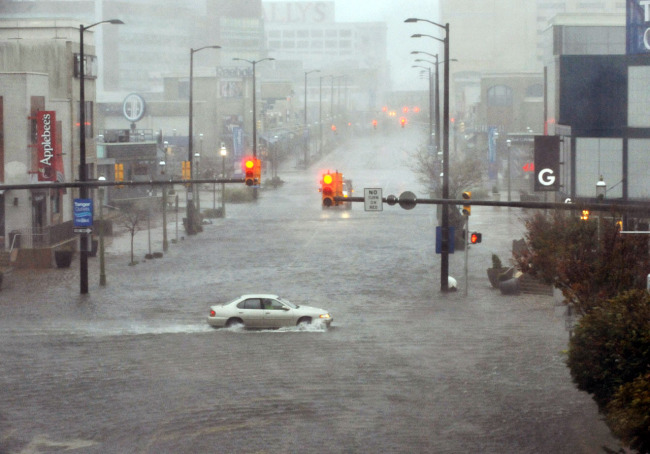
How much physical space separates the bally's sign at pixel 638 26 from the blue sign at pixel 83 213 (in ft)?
78.5

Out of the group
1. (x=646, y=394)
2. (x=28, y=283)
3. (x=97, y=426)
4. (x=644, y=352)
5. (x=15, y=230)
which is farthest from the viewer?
(x=15, y=230)

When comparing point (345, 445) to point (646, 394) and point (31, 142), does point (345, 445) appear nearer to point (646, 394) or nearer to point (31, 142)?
point (646, 394)

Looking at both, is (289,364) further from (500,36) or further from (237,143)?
(500,36)

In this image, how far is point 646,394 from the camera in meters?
15.0

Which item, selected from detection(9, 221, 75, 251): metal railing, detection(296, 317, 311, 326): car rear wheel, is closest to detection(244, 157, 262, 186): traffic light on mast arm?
detection(296, 317, 311, 326): car rear wheel

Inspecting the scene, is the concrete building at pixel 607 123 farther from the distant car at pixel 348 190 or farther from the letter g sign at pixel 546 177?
the distant car at pixel 348 190

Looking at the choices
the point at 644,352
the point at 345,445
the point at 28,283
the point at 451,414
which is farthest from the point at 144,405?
the point at 28,283

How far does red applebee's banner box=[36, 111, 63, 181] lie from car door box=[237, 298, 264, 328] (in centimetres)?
2012

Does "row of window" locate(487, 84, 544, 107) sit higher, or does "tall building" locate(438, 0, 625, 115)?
"tall building" locate(438, 0, 625, 115)

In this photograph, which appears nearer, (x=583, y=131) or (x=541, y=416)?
(x=541, y=416)

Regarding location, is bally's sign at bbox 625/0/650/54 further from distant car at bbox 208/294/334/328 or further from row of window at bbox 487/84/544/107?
row of window at bbox 487/84/544/107

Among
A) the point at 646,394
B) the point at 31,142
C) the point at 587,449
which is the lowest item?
the point at 587,449

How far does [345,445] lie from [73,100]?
3937 centimetres

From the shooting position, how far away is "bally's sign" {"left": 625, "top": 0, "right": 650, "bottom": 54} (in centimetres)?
4328
